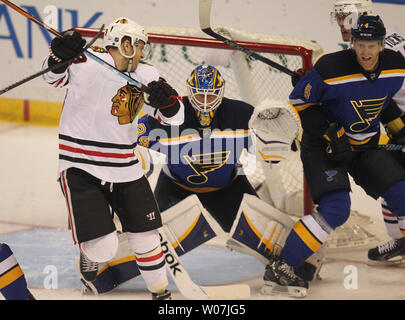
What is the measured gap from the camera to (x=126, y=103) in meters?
2.84

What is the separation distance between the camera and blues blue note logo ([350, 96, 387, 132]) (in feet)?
10.6

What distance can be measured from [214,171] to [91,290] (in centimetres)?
75

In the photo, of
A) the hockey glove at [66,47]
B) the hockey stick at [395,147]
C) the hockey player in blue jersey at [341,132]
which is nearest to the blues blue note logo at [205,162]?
the hockey player in blue jersey at [341,132]

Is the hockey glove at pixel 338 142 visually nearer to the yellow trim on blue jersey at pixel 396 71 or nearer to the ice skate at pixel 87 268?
the yellow trim on blue jersey at pixel 396 71

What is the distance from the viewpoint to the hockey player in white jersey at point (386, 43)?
3480mm

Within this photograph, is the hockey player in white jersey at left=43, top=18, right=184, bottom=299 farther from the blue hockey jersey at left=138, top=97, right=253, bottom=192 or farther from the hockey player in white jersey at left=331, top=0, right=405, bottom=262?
the hockey player in white jersey at left=331, top=0, right=405, bottom=262

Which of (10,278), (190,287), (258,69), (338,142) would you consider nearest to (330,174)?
(338,142)

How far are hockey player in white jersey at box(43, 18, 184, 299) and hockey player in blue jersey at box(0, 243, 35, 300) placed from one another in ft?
0.77

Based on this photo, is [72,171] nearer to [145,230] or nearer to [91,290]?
[145,230]

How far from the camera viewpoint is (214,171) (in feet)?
11.4

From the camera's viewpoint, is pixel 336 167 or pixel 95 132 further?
pixel 336 167

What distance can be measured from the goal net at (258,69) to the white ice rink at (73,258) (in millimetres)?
406
